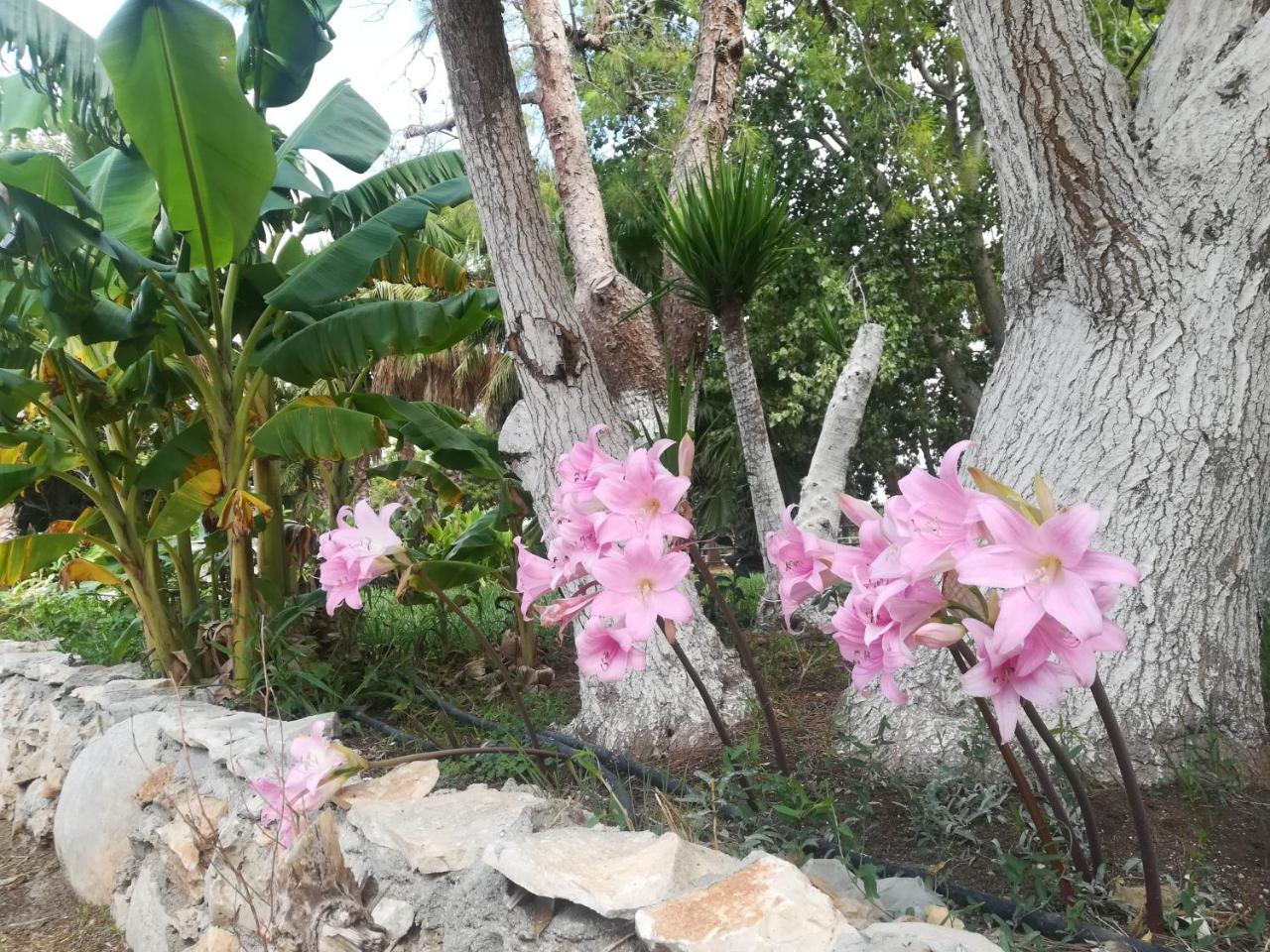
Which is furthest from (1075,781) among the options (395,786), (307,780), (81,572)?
(81,572)

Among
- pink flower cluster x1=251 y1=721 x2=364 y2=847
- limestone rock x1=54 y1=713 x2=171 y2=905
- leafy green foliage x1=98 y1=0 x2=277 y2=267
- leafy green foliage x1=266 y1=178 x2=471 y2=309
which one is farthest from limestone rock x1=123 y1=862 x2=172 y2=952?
leafy green foliage x1=98 y1=0 x2=277 y2=267

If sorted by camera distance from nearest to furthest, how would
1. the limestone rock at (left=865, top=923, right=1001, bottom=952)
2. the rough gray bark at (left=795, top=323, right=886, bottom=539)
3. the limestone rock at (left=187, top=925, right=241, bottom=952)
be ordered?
the limestone rock at (left=865, top=923, right=1001, bottom=952)
the limestone rock at (left=187, top=925, right=241, bottom=952)
the rough gray bark at (left=795, top=323, right=886, bottom=539)

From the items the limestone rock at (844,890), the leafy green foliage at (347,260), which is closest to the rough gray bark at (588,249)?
the leafy green foliage at (347,260)

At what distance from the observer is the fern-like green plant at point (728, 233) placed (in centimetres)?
400

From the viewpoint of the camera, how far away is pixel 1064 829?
182cm

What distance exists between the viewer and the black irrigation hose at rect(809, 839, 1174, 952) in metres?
1.69

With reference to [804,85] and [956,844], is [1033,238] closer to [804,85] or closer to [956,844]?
[956,844]

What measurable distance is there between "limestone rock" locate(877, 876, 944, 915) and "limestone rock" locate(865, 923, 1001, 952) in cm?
24

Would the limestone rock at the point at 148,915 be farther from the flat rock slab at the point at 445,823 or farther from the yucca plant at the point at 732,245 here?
the yucca plant at the point at 732,245

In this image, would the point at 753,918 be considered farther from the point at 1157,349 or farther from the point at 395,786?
the point at 1157,349

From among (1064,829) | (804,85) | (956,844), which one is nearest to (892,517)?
(1064,829)

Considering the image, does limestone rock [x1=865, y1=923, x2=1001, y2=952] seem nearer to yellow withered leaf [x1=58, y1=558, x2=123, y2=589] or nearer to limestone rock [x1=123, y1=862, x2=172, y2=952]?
limestone rock [x1=123, y1=862, x2=172, y2=952]

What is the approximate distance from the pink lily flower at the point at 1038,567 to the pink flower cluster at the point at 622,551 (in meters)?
0.54

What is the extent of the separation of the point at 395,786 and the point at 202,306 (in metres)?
2.94
